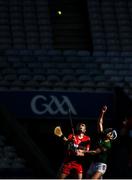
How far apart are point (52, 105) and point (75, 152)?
3583 millimetres

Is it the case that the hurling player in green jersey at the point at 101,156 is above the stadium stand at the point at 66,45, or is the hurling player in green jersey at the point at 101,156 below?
below

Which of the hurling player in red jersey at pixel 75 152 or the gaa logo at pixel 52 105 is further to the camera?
the gaa logo at pixel 52 105

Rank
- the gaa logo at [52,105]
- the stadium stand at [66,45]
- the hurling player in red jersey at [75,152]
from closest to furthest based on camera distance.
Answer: the hurling player in red jersey at [75,152] → the gaa logo at [52,105] → the stadium stand at [66,45]

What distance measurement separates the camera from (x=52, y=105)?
1569 centimetres

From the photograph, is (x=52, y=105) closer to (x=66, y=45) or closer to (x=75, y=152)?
(x=66, y=45)

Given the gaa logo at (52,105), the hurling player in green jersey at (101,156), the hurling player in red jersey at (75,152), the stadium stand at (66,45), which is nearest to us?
the hurling player in green jersey at (101,156)

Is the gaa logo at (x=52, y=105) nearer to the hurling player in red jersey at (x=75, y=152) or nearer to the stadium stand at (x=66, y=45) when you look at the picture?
the stadium stand at (x=66, y=45)

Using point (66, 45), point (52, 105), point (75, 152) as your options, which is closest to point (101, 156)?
point (75, 152)

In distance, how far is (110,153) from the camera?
15422mm

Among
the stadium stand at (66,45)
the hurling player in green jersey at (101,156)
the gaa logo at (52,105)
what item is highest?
the stadium stand at (66,45)

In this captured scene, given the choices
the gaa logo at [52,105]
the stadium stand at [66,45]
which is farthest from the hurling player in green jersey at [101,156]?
the stadium stand at [66,45]

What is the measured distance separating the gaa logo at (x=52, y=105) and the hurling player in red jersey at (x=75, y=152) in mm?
3340

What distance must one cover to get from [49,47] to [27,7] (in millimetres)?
1389

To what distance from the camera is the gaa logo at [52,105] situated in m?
15.6
